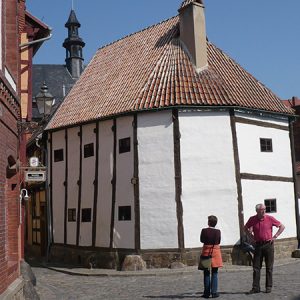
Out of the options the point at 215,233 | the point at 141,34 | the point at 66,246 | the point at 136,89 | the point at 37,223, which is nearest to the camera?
the point at 215,233

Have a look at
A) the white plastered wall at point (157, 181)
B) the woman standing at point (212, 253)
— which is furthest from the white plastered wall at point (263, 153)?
the woman standing at point (212, 253)

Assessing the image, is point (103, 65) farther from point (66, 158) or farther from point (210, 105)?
point (210, 105)

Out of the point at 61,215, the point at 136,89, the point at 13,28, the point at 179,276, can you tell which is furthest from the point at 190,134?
Answer: the point at 13,28

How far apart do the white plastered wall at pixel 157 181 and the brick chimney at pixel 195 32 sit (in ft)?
9.92

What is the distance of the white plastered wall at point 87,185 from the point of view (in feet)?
61.7

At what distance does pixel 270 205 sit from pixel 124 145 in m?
5.85

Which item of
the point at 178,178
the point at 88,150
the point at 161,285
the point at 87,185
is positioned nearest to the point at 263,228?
the point at 161,285

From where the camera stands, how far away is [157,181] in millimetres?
16891

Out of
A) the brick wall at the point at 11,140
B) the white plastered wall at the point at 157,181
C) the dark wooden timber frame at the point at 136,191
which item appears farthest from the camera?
the dark wooden timber frame at the point at 136,191

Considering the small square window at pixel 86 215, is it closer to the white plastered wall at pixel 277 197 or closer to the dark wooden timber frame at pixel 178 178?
the dark wooden timber frame at pixel 178 178

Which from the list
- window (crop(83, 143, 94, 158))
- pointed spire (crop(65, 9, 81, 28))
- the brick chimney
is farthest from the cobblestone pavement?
pointed spire (crop(65, 9, 81, 28))

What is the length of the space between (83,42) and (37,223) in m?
25.0

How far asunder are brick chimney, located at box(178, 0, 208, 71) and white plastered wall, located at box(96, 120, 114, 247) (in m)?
4.11

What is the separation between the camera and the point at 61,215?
2048cm
